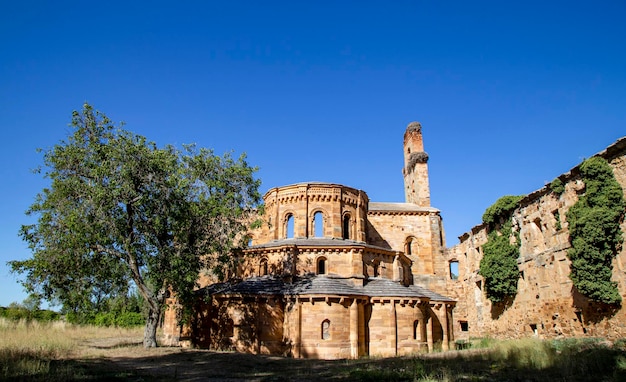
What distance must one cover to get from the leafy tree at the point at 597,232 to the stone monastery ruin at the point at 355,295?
425 mm

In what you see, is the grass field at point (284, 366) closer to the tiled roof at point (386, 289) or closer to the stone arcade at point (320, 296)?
the stone arcade at point (320, 296)

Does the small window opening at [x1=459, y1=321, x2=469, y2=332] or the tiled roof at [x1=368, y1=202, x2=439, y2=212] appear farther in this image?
the tiled roof at [x1=368, y1=202, x2=439, y2=212]

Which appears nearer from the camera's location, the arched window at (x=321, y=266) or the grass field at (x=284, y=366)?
the grass field at (x=284, y=366)

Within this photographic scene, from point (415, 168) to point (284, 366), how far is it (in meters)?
27.0

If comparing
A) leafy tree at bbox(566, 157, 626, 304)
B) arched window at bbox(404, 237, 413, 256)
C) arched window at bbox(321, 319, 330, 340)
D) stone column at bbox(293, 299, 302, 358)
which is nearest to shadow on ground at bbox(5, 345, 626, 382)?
stone column at bbox(293, 299, 302, 358)

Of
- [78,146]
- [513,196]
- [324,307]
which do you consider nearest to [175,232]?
[78,146]

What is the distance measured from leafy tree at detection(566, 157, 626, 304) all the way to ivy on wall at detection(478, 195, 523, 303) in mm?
6909

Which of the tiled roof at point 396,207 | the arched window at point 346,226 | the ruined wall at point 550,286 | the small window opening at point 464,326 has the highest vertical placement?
the tiled roof at point 396,207

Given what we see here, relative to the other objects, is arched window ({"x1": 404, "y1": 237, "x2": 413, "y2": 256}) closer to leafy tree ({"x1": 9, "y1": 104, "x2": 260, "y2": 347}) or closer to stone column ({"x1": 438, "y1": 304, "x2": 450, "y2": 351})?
stone column ({"x1": 438, "y1": 304, "x2": 450, "y2": 351})

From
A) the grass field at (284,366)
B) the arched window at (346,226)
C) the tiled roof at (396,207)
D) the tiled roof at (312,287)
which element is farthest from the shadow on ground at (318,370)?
the tiled roof at (396,207)

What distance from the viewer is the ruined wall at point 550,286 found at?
729 inches

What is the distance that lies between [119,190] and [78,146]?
353cm

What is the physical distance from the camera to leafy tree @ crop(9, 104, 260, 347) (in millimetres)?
19625

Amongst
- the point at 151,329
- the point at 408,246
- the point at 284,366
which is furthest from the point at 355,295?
the point at 408,246
